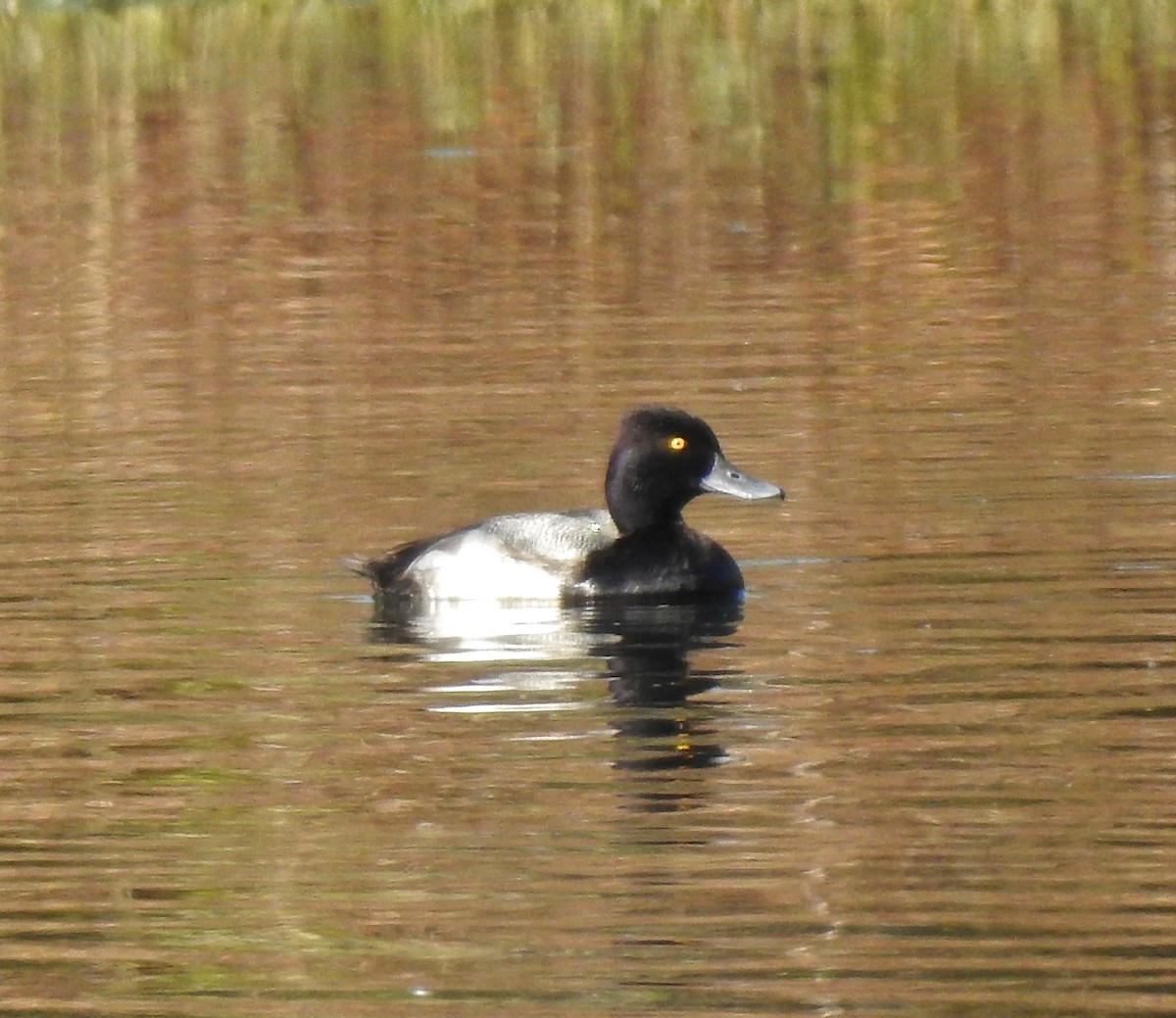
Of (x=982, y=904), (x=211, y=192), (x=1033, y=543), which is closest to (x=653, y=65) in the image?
(x=211, y=192)

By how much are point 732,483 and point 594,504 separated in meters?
1.47

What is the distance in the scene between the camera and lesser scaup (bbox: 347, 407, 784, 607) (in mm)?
11320

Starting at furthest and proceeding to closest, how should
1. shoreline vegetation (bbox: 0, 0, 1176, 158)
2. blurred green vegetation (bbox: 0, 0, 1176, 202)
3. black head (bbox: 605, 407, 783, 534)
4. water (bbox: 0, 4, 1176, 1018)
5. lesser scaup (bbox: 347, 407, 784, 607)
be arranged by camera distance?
shoreline vegetation (bbox: 0, 0, 1176, 158)
blurred green vegetation (bbox: 0, 0, 1176, 202)
black head (bbox: 605, 407, 783, 534)
lesser scaup (bbox: 347, 407, 784, 607)
water (bbox: 0, 4, 1176, 1018)

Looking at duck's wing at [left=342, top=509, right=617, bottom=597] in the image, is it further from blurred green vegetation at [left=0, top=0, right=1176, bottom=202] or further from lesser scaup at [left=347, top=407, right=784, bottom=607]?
blurred green vegetation at [left=0, top=0, right=1176, bottom=202]

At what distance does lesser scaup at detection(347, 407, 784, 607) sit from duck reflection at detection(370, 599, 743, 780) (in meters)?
0.09

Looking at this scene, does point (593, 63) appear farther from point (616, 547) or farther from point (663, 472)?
point (616, 547)

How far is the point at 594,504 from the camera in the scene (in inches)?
517

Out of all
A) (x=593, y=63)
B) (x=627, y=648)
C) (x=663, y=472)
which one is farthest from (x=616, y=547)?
(x=593, y=63)

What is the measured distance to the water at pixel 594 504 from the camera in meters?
6.95

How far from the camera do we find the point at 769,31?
97.1ft

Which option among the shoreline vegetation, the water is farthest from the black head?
the shoreline vegetation

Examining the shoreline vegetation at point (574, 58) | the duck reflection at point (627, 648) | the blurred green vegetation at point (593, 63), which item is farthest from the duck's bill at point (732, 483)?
the shoreline vegetation at point (574, 58)

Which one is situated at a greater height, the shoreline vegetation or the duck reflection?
the shoreline vegetation

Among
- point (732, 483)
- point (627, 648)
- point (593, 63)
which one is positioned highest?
point (593, 63)
